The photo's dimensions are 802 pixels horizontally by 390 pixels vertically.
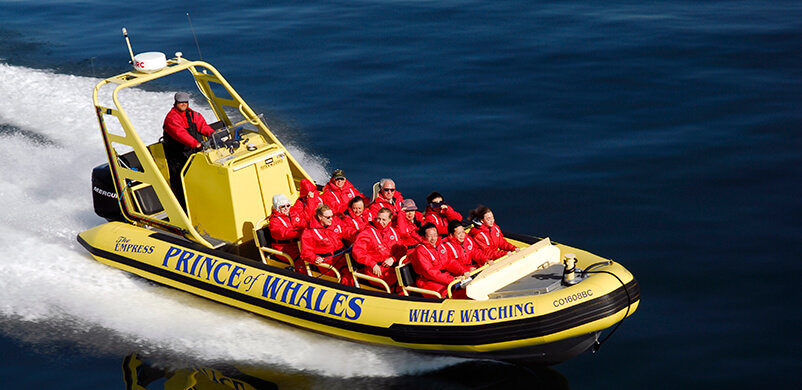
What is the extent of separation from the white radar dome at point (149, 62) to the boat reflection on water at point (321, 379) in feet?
10.1

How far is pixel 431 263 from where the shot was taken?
7.48m

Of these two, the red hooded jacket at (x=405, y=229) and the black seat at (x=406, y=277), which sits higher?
the red hooded jacket at (x=405, y=229)

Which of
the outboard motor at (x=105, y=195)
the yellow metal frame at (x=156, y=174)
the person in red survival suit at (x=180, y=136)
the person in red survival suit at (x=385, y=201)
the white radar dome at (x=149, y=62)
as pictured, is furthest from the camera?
the outboard motor at (x=105, y=195)

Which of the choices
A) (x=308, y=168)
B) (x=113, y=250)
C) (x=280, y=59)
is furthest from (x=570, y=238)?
(x=280, y=59)

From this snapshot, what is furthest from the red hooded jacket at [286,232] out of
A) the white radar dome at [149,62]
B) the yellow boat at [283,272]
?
the white radar dome at [149,62]

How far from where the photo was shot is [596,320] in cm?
700

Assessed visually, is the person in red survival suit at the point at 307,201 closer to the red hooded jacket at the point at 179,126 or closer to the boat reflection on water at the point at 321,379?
the red hooded jacket at the point at 179,126

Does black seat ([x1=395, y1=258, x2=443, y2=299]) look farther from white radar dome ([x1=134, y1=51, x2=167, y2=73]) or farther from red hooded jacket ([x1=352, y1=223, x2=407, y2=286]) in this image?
white radar dome ([x1=134, y1=51, x2=167, y2=73])

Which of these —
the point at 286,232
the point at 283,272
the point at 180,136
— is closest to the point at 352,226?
the point at 286,232

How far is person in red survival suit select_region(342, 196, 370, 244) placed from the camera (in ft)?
27.4

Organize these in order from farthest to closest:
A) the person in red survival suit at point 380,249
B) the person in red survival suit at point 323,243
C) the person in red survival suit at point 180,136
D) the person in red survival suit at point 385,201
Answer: the person in red survival suit at point 180,136 < the person in red survival suit at point 385,201 < the person in red survival suit at point 323,243 < the person in red survival suit at point 380,249

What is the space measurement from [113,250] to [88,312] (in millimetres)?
730

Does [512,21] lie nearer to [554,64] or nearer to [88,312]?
[554,64]

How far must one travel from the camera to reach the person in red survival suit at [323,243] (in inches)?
316
